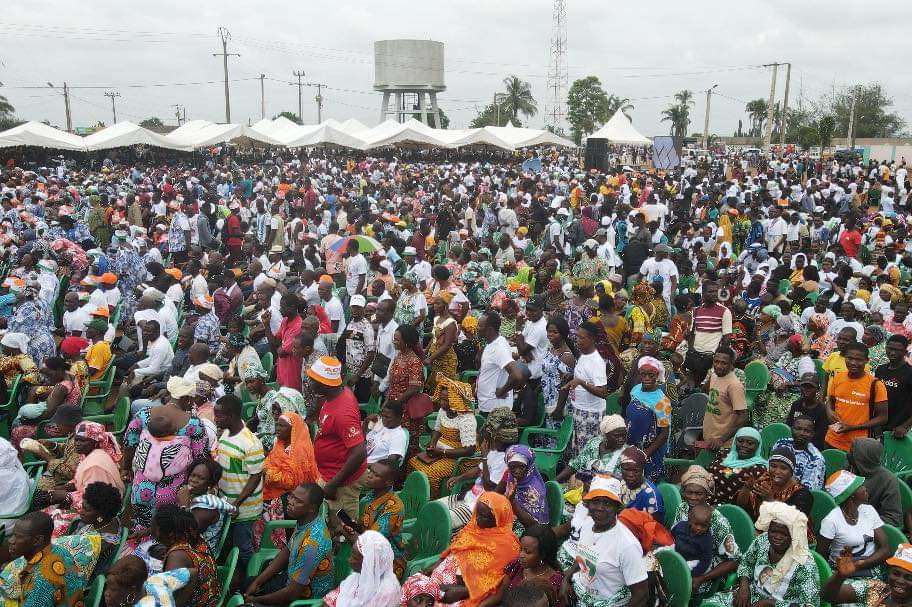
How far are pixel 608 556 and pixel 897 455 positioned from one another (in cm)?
315

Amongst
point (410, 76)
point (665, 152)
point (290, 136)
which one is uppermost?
point (410, 76)

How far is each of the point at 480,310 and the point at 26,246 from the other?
728cm

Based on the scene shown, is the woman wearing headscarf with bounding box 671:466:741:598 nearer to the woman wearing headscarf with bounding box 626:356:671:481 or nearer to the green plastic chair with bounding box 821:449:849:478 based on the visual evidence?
the woman wearing headscarf with bounding box 626:356:671:481

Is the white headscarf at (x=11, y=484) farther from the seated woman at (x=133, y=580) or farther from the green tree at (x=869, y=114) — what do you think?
the green tree at (x=869, y=114)

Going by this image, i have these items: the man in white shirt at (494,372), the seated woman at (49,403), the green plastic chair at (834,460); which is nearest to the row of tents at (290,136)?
the seated woman at (49,403)

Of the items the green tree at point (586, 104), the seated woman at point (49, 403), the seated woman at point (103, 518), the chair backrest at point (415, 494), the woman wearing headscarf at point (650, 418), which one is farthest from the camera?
the green tree at point (586, 104)

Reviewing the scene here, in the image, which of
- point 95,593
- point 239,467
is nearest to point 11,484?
point 95,593

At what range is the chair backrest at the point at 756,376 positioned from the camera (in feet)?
21.1

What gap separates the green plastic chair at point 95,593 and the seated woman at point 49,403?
2.70 meters

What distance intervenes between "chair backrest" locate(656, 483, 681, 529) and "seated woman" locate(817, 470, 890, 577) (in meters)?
0.80

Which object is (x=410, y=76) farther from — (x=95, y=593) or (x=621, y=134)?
(x=95, y=593)

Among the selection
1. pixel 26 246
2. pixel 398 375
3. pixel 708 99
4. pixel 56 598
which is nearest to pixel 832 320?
pixel 398 375

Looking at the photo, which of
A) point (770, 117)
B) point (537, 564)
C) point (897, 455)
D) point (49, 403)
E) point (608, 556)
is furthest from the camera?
point (770, 117)

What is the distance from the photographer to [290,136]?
3170 centimetres
